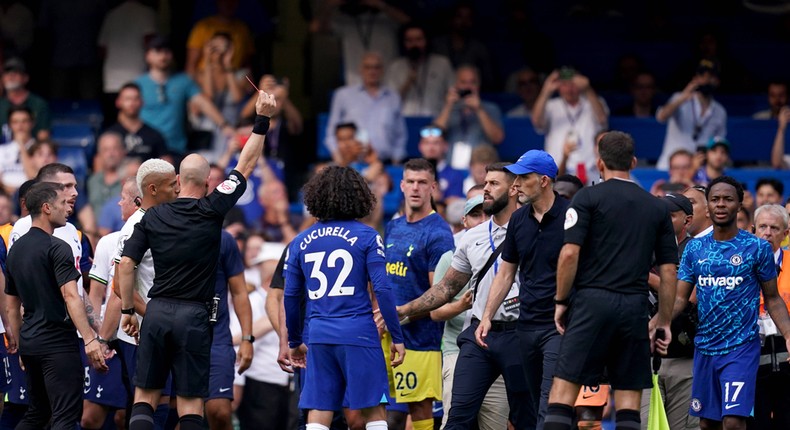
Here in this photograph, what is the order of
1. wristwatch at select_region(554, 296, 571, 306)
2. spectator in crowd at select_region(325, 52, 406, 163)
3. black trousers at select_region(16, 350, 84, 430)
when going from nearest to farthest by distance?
wristwatch at select_region(554, 296, 571, 306) → black trousers at select_region(16, 350, 84, 430) → spectator in crowd at select_region(325, 52, 406, 163)

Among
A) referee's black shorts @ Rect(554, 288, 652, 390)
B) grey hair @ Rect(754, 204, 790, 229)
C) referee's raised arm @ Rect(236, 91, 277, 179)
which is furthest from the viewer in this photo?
grey hair @ Rect(754, 204, 790, 229)

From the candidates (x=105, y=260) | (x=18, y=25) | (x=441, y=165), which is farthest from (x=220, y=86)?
(x=105, y=260)

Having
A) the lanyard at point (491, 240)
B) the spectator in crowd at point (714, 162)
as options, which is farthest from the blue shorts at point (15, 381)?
the spectator in crowd at point (714, 162)

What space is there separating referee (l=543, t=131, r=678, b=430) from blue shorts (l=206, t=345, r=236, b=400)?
2.88 m

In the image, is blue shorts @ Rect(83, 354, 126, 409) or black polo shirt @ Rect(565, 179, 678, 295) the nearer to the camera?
black polo shirt @ Rect(565, 179, 678, 295)

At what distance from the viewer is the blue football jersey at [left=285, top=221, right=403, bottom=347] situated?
914cm

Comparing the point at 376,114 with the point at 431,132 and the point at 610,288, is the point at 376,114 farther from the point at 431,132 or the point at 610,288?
the point at 610,288

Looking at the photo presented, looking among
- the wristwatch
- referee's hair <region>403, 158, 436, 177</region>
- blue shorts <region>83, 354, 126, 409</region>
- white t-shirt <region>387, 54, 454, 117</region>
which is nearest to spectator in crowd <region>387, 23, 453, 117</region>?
white t-shirt <region>387, 54, 454, 117</region>

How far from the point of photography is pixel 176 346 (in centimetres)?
928

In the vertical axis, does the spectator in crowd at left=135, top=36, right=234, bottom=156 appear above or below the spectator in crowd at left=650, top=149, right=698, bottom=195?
above

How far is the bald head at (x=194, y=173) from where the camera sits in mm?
9359

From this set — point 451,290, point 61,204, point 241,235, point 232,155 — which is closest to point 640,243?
point 451,290

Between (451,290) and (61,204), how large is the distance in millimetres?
2922

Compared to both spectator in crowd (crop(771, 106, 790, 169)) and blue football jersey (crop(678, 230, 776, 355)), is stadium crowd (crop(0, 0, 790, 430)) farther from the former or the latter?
blue football jersey (crop(678, 230, 776, 355))
